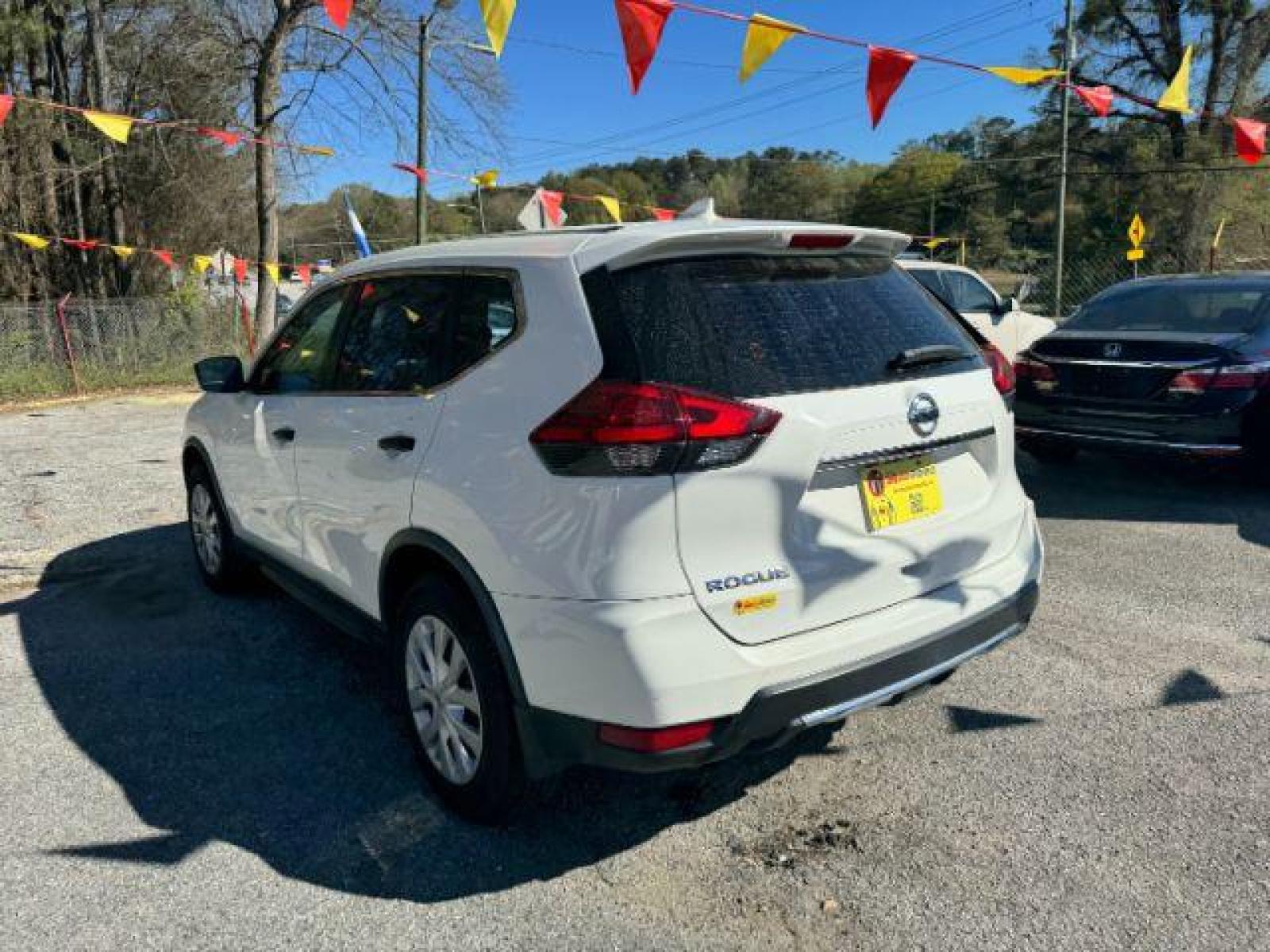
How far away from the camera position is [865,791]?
300 centimetres

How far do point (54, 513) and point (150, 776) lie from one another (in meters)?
4.77

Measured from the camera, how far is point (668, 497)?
2271 millimetres

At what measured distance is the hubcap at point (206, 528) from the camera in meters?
4.95

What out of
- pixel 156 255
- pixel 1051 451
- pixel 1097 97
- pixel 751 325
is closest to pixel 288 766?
pixel 751 325

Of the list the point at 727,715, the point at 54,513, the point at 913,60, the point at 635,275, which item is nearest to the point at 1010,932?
the point at 727,715

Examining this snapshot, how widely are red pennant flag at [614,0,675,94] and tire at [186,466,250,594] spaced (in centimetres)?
443

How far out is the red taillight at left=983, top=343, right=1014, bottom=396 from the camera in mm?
3178

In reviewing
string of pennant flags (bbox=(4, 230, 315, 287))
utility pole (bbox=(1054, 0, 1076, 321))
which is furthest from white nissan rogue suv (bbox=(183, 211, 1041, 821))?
utility pole (bbox=(1054, 0, 1076, 321))

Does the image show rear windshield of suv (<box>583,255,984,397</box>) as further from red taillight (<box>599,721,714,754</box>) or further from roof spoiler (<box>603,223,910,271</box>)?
red taillight (<box>599,721,714,754</box>)

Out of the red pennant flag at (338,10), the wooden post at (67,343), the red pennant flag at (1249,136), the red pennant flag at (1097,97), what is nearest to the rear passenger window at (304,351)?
the red pennant flag at (338,10)

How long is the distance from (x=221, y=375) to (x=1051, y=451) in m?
6.11

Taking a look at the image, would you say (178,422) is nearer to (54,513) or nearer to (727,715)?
(54,513)

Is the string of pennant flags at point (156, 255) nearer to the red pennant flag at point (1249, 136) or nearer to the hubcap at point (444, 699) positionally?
the red pennant flag at point (1249, 136)

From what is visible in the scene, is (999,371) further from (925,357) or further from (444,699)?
Answer: (444,699)
